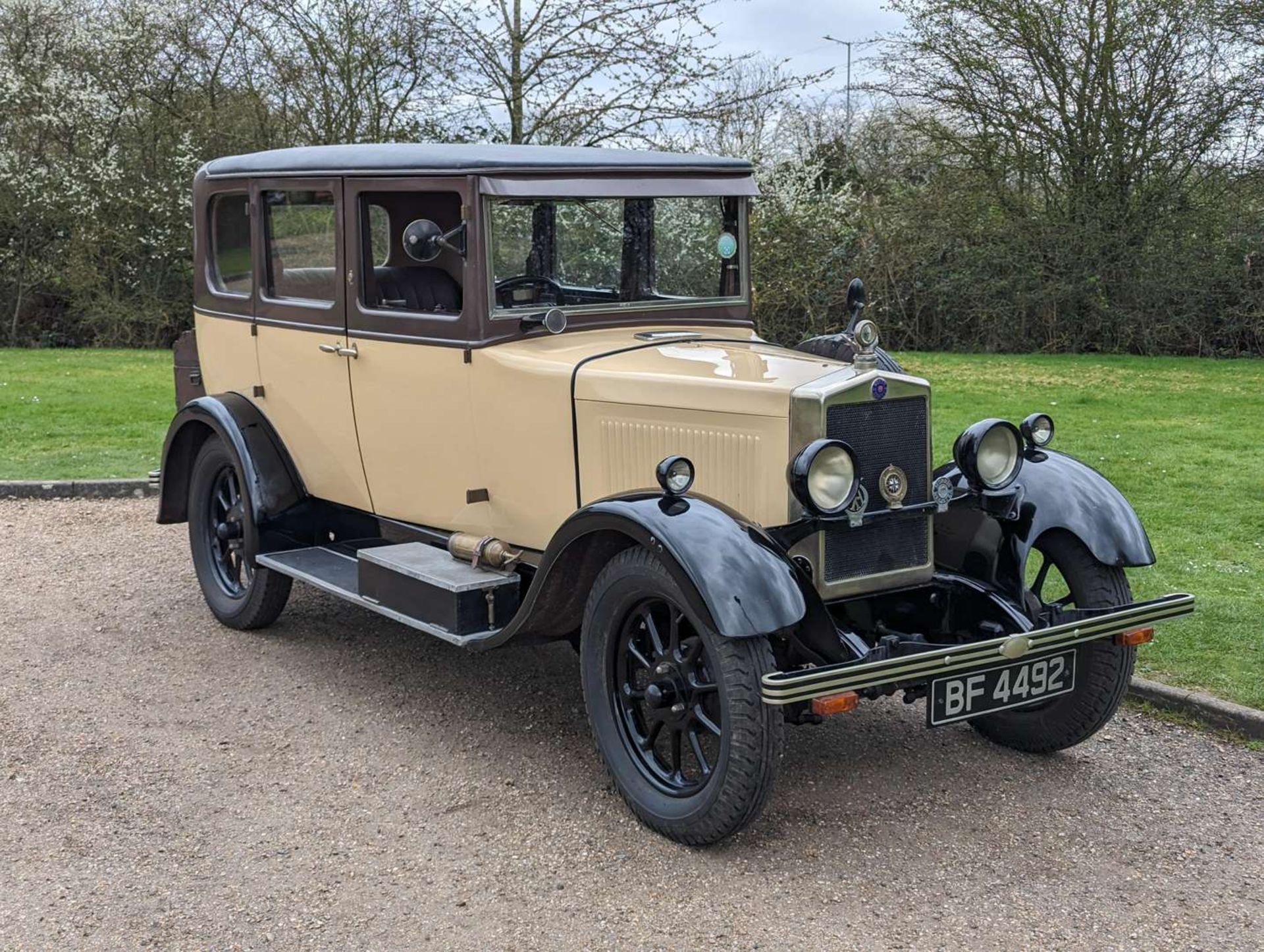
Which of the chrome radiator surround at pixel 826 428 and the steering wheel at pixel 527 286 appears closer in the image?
the chrome radiator surround at pixel 826 428

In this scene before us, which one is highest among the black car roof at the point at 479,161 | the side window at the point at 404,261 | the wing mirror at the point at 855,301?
the black car roof at the point at 479,161

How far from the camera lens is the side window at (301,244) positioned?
557 cm

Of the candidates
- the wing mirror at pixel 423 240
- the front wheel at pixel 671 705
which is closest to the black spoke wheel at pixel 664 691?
the front wheel at pixel 671 705

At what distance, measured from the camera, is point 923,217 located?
17672 millimetres

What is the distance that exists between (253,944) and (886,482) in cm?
237

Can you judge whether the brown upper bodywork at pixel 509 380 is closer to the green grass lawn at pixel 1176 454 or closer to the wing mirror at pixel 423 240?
the wing mirror at pixel 423 240

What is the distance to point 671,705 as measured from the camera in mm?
4086

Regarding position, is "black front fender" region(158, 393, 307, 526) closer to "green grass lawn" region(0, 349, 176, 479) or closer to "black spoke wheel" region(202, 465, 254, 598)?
"black spoke wheel" region(202, 465, 254, 598)

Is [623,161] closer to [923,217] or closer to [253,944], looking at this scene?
[253,944]

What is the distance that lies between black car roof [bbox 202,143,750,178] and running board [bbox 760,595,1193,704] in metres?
2.30

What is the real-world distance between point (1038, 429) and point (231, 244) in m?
3.88

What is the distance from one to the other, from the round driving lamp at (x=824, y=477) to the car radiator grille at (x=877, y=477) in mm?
88

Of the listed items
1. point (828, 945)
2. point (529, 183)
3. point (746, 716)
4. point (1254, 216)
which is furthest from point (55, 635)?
point (1254, 216)

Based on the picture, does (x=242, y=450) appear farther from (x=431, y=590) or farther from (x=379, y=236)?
(x=431, y=590)
